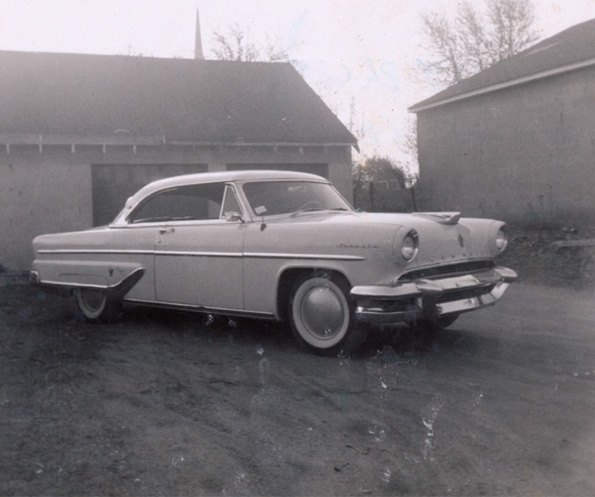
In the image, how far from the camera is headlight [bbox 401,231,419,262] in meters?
4.93

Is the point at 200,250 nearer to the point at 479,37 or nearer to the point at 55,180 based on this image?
the point at 55,180

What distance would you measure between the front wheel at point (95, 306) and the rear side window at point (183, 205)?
0.87 metres

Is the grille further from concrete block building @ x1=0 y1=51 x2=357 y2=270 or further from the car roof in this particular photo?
concrete block building @ x1=0 y1=51 x2=357 y2=270

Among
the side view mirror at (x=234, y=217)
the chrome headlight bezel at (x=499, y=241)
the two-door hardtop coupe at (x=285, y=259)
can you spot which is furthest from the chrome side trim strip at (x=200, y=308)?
the chrome headlight bezel at (x=499, y=241)

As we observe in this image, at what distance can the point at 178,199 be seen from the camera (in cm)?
655

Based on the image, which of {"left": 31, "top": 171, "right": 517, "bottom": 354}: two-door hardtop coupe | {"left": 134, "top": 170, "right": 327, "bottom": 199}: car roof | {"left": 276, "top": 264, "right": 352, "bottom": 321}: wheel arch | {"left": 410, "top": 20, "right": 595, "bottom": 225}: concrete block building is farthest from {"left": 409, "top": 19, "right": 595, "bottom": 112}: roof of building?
{"left": 276, "top": 264, "right": 352, "bottom": 321}: wheel arch

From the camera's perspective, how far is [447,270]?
5324mm

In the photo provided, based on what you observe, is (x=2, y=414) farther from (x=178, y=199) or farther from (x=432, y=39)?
(x=432, y=39)

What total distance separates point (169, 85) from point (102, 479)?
14.4 m

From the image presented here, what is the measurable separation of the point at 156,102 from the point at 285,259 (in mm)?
11082

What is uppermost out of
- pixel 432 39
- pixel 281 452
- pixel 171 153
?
pixel 432 39

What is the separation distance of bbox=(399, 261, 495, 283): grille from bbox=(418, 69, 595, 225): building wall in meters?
8.96

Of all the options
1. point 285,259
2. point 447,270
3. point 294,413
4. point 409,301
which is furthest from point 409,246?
point 294,413

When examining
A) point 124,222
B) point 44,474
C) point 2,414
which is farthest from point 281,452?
Answer: point 124,222
